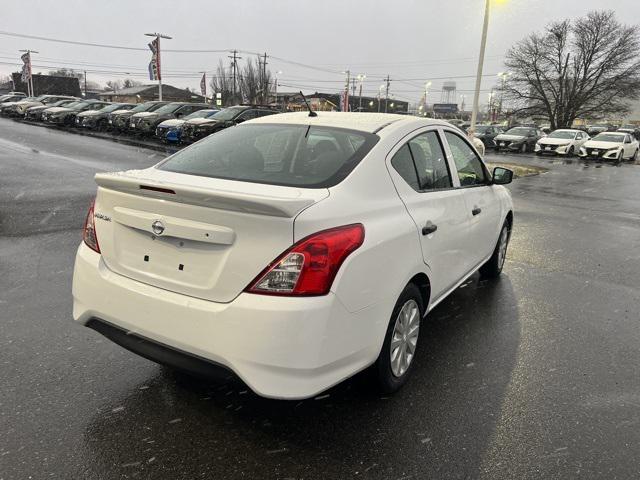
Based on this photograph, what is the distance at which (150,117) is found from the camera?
73.2 feet

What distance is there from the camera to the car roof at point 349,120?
343 centimetres

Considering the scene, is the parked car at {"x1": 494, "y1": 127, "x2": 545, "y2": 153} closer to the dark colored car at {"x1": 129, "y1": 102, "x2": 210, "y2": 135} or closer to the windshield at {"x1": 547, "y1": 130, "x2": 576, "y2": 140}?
the windshield at {"x1": 547, "y1": 130, "x2": 576, "y2": 140}

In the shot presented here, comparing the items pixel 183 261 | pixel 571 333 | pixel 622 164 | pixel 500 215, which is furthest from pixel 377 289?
pixel 622 164

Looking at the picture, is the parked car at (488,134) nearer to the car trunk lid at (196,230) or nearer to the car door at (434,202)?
the car door at (434,202)

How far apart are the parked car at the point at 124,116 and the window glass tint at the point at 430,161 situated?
72.9 feet

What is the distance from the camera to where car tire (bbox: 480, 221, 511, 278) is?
524 centimetres

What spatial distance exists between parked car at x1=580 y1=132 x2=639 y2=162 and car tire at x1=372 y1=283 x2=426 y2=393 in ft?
84.4

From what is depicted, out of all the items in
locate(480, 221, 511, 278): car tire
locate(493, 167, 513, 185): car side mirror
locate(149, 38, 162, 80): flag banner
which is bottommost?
locate(480, 221, 511, 278): car tire

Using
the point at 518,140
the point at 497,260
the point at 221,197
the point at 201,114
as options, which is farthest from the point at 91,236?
the point at 518,140

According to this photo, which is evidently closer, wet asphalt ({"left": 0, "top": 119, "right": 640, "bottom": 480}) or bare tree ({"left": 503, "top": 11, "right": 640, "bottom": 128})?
wet asphalt ({"left": 0, "top": 119, "right": 640, "bottom": 480})

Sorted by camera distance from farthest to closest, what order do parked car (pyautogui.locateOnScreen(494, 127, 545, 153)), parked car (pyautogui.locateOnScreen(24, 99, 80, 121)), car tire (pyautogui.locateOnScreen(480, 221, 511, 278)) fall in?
parked car (pyautogui.locateOnScreen(24, 99, 80, 121)) → parked car (pyautogui.locateOnScreen(494, 127, 545, 153)) → car tire (pyautogui.locateOnScreen(480, 221, 511, 278))

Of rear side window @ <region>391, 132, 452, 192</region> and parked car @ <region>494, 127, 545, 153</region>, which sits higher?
→ rear side window @ <region>391, 132, 452, 192</region>

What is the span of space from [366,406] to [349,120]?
197cm

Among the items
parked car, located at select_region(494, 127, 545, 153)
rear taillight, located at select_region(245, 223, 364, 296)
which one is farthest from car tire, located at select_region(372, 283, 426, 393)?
parked car, located at select_region(494, 127, 545, 153)
